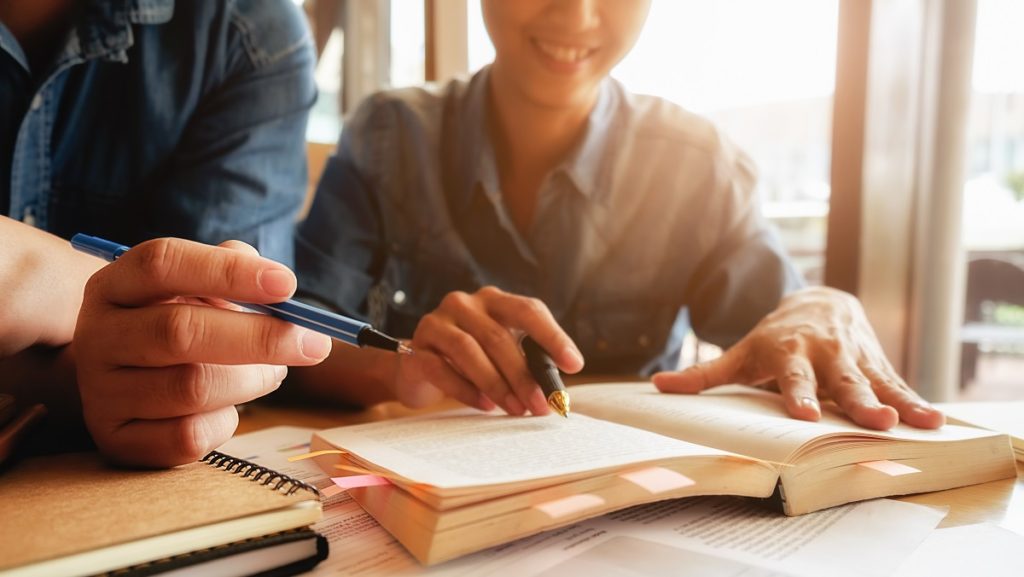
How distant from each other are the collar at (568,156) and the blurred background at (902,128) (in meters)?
0.10

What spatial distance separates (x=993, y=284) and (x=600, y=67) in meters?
1.16

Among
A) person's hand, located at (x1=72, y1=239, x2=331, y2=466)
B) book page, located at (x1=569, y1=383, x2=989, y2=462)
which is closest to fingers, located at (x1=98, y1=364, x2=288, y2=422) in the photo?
person's hand, located at (x1=72, y1=239, x2=331, y2=466)

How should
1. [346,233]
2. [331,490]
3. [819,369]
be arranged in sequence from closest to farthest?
[331,490] → [819,369] → [346,233]

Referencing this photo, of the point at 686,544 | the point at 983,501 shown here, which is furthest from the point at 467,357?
the point at 983,501

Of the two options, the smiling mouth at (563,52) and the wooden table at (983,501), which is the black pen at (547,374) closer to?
the wooden table at (983,501)

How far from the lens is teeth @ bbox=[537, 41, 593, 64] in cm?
93

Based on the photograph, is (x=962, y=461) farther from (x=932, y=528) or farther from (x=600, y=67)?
(x=600, y=67)

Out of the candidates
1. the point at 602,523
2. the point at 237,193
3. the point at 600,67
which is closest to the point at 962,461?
the point at 602,523

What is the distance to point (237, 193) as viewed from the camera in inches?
32.6

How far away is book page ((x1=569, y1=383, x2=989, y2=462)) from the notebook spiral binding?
0.90 feet

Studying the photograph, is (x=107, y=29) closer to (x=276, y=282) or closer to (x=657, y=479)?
(x=276, y=282)

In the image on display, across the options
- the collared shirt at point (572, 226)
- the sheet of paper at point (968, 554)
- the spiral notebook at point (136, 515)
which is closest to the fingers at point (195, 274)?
the spiral notebook at point (136, 515)

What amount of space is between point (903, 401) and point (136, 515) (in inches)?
21.3

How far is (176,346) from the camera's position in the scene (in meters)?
0.37
